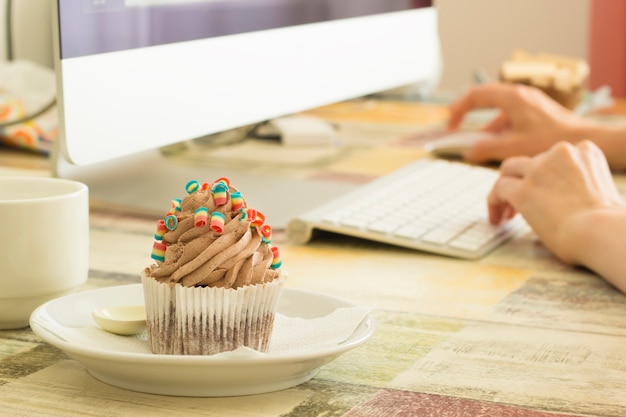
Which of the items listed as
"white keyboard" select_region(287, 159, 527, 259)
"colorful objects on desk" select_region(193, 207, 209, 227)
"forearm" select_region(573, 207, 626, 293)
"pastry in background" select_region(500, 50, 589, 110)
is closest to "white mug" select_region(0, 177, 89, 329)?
"colorful objects on desk" select_region(193, 207, 209, 227)

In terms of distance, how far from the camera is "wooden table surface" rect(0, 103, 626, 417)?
0.60 meters

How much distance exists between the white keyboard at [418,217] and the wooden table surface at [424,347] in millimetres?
14

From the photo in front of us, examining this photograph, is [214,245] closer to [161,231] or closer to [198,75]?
[161,231]

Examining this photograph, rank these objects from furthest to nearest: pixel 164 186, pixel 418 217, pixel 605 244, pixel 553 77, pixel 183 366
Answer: pixel 553 77, pixel 164 186, pixel 418 217, pixel 605 244, pixel 183 366

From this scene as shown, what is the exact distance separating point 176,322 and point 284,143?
98 centimetres

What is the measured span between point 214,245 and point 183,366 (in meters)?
0.08

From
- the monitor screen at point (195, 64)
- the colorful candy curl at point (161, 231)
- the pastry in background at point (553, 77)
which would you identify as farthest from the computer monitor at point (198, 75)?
the pastry in background at point (553, 77)

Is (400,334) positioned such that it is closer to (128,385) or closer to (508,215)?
(128,385)

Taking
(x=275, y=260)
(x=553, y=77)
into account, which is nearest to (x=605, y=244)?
(x=275, y=260)

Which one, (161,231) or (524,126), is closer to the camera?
(161,231)

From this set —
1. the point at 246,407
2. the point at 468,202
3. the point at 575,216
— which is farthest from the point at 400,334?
the point at 468,202

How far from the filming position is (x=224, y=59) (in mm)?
1010

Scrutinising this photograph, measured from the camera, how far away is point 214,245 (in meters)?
0.61

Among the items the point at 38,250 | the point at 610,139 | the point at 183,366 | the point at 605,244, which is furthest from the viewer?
the point at 610,139
